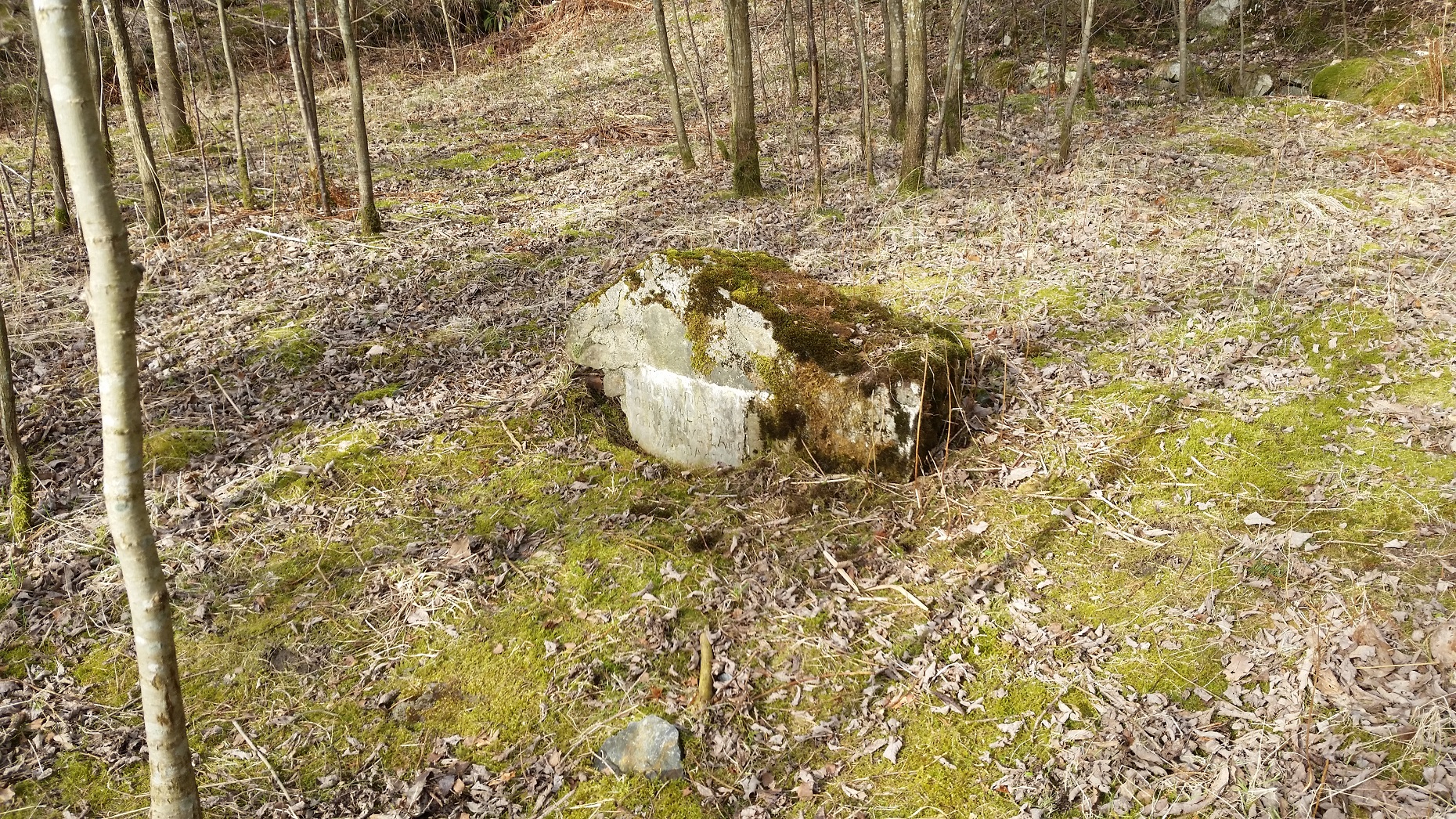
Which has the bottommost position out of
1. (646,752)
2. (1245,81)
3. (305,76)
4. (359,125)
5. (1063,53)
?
(646,752)

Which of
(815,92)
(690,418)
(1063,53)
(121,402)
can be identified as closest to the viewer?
(121,402)

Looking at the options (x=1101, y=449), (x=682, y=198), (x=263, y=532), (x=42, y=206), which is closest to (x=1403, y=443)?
(x=1101, y=449)

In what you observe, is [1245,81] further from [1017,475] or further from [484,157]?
[484,157]

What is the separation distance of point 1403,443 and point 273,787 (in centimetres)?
607

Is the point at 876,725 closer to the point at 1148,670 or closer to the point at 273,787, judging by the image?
the point at 1148,670

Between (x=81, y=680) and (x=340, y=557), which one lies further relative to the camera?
(x=340, y=557)


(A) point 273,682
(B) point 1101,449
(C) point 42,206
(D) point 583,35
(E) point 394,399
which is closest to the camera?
(A) point 273,682

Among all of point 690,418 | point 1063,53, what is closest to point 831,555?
point 690,418

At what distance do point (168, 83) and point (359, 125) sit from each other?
20.8 feet

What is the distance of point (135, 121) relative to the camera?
8.95 metres

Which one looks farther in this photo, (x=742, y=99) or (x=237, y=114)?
(x=237, y=114)

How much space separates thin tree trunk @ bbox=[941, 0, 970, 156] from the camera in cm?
1012

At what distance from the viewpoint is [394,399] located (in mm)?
6438

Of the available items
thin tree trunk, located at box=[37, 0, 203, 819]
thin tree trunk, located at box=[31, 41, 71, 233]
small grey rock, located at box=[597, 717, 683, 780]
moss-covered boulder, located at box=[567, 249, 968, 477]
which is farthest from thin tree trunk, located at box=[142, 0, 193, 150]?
small grey rock, located at box=[597, 717, 683, 780]
